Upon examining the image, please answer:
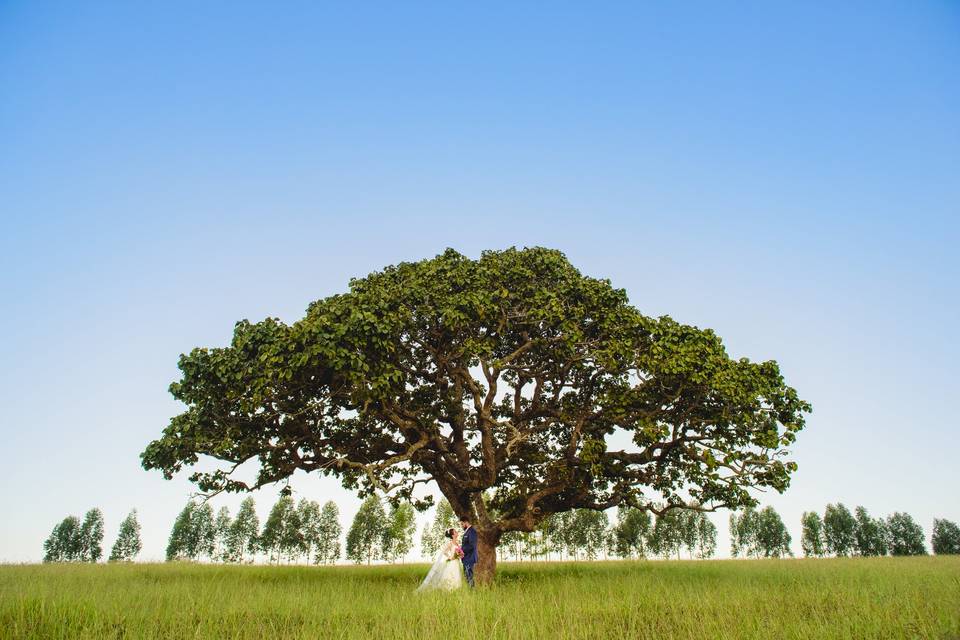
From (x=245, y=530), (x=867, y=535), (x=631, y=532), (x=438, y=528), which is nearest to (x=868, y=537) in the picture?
(x=867, y=535)

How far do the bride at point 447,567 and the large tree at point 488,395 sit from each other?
1720 mm

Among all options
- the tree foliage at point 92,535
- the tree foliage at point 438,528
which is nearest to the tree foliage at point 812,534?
the tree foliage at point 438,528

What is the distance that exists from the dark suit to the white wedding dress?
74 cm

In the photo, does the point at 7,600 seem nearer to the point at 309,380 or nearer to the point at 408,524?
the point at 309,380

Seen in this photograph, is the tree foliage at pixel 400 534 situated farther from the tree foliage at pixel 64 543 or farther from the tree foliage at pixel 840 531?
the tree foliage at pixel 840 531

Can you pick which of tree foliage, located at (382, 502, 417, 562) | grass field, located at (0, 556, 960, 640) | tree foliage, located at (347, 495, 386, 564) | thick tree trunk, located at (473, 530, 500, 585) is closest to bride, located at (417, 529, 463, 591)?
thick tree trunk, located at (473, 530, 500, 585)

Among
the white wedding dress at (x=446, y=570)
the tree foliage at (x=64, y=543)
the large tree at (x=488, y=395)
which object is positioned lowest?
the tree foliage at (x=64, y=543)

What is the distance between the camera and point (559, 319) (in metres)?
19.0

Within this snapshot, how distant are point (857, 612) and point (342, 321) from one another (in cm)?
1372

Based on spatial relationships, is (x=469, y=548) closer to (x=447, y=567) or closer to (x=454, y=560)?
(x=454, y=560)

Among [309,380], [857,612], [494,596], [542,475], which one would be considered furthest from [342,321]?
[857,612]

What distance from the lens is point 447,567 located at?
57.7 ft

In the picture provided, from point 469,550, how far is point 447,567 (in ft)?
4.48

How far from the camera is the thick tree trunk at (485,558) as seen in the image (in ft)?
62.4
